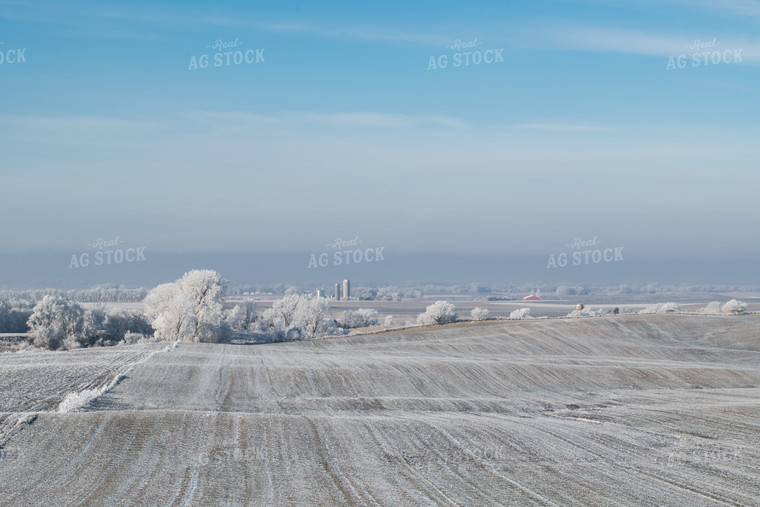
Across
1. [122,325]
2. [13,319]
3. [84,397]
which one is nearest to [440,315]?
[122,325]

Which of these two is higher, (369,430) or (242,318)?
(369,430)

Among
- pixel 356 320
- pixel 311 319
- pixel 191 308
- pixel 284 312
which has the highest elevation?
pixel 191 308

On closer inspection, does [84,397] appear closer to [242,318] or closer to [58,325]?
[58,325]

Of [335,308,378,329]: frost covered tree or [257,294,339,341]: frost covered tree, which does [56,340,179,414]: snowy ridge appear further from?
[335,308,378,329]: frost covered tree

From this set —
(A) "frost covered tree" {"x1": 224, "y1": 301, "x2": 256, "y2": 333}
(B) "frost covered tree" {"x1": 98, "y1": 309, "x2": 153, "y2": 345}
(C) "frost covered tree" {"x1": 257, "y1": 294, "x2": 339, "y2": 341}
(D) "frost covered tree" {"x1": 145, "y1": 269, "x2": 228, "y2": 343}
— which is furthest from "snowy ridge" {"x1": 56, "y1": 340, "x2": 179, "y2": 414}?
(A) "frost covered tree" {"x1": 224, "y1": 301, "x2": 256, "y2": 333}

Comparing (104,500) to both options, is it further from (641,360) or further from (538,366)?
(641,360)

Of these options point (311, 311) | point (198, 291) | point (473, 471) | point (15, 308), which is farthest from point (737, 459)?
point (15, 308)
